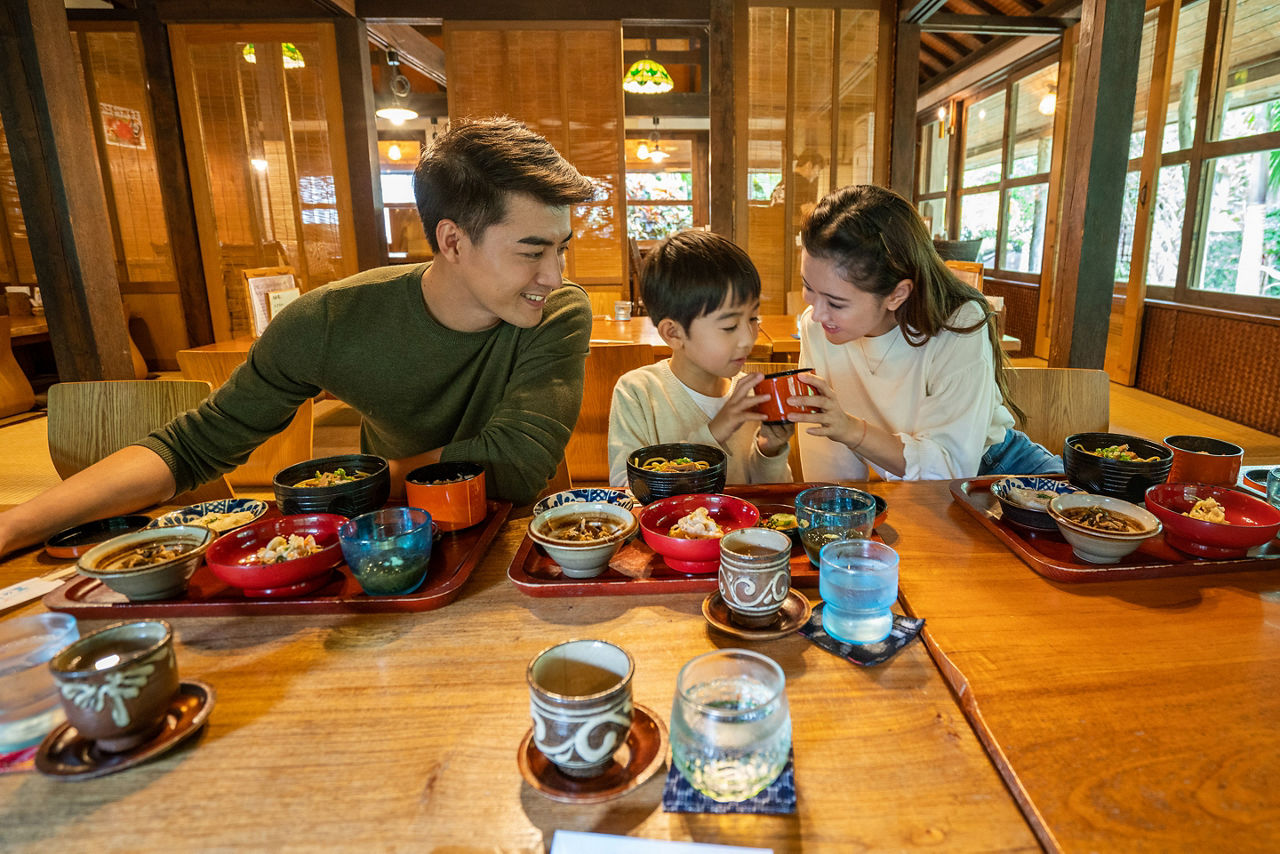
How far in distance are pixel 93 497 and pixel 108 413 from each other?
0.78 meters

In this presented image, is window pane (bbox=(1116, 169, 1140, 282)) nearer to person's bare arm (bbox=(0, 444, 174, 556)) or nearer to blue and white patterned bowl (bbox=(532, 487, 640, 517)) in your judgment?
blue and white patterned bowl (bbox=(532, 487, 640, 517))

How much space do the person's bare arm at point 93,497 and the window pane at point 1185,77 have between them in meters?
7.02

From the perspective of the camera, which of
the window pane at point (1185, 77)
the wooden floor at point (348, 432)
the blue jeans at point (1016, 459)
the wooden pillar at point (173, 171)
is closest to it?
the blue jeans at point (1016, 459)

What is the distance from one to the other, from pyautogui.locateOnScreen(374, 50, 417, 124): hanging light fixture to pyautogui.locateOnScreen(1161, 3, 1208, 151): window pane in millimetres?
6464

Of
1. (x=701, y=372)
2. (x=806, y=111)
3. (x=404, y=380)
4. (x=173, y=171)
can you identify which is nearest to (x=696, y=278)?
(x=701, y=372)

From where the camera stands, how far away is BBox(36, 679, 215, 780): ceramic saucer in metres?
0.76

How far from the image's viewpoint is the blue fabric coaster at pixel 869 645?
0.95 m

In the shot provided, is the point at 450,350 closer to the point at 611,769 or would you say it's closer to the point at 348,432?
the point at 611,769

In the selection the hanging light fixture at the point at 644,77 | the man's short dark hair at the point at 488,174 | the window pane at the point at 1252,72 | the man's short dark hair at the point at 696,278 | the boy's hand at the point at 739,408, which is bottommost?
the boy's hand at the point at 739,408

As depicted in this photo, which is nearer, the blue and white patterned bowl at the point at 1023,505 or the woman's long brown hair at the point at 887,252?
the blue and white patterned bowl at the point at 1023,505

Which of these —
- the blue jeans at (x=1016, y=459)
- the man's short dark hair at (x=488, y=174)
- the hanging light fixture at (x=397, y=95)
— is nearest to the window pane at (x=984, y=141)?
the hanging light fixture at (x=397, y=95)

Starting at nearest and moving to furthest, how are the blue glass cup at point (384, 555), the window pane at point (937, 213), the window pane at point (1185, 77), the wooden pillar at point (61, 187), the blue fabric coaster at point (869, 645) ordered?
the blue fabric coaster at point (869, 645) < the blue glass cup at point (384, 555) < the wooden pillar at point (61, 187) < the window pane at point (1185, 77) < the window pane at point (937, 213)

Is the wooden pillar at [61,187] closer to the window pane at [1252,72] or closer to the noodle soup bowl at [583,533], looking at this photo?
the noodle soup bowl at [583,533]

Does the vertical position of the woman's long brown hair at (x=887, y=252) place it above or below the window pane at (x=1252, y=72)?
below
